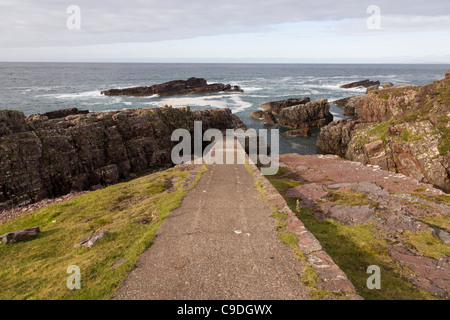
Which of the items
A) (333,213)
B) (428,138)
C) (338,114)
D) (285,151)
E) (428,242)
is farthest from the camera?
(338,114)

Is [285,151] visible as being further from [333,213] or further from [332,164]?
[333,213]

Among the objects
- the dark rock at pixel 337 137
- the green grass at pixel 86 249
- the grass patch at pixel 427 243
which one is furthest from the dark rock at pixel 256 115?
the grass patch at pixel 427 243

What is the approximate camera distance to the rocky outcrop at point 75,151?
1049 inches

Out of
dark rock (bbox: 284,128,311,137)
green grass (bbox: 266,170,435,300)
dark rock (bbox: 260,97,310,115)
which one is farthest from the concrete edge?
dark rock (bbox: 260,97,310,115)

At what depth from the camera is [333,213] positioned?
55.1ft

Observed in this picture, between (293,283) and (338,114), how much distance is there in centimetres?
7648

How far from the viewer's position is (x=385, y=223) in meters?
15.2

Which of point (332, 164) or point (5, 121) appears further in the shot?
point (332, 164)

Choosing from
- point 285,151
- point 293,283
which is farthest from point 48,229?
point 285,151

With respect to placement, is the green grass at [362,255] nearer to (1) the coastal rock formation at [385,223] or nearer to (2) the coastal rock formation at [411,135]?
(1) the coastal rock formation at [385,223]

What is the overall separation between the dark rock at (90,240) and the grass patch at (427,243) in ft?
49.6

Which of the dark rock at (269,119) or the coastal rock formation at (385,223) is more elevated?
the dark rock at (269,119)

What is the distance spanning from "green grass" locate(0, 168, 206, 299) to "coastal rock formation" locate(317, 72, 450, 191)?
26643mm

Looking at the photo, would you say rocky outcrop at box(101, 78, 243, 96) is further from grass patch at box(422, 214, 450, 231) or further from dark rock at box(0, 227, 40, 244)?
grass patch at box(422, 214, 450, 231)
